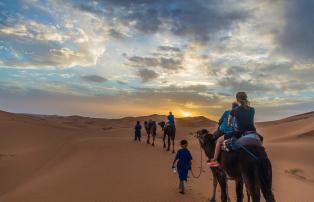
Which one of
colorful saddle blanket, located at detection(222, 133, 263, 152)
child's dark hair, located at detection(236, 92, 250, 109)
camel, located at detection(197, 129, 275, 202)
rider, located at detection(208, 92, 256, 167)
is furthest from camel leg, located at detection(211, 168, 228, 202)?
child's dark hair, located at detection(236, 92, 250, 109)

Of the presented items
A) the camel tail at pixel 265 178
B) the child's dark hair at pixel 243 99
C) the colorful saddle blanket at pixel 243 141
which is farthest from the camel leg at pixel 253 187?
the child's dark hair at pixel 243 99

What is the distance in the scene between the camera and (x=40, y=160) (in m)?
26.0

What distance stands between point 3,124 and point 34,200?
3064cm

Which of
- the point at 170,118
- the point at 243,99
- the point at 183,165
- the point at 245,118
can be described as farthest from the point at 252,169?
the point at 170,118

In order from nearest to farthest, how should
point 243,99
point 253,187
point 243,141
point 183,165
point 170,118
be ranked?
1. point 253,187
2. point 243,141
3. point 243,99
4. point 183,165
5. point 170,118

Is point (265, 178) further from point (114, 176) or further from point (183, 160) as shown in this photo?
point (114, 176)

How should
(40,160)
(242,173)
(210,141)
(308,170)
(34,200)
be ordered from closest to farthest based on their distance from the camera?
(242,173) < (210,141) < (34,200) < (308,170) < (40,160)

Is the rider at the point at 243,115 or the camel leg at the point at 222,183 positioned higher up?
the rider at the point at 243,115

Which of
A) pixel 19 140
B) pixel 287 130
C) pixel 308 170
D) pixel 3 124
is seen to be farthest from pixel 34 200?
pixel 287 130

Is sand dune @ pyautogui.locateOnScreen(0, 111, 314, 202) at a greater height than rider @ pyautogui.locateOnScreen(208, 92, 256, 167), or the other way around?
rider @ pyautogui.locateOnScreen(208, 92, 256, 167)

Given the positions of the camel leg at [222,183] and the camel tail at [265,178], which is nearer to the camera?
the camel tail at [265,178]

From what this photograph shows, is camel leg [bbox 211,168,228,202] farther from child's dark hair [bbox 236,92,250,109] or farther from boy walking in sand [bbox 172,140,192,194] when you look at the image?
child's dark hair [bbox 236,92,250,109]

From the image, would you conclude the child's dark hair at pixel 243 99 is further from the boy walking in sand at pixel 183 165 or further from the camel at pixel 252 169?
the boy walking in sand at pixel 183 165

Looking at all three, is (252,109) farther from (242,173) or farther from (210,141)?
(210,141)
